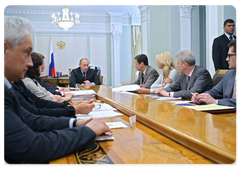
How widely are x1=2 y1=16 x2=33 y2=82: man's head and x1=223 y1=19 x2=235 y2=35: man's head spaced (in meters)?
3.70

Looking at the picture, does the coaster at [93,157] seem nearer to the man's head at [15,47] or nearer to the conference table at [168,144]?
the conference table at [168,144]

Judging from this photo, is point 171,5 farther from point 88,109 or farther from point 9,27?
point 9,27

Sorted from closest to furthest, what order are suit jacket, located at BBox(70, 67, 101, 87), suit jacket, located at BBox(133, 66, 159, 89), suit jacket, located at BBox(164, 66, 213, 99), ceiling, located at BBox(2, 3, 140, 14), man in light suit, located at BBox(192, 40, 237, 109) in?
man in light suit, located at BBox(192, 40, 237, 109) < suit jacket, located at BBox(164, 66, 213, 99) < suit jacket, located at BBox(133, 66, 159, 89) < suit jacket, located at BBox(70, 67, 101, 87) < ceiling, located at BBox(2, 3, 140, 14)

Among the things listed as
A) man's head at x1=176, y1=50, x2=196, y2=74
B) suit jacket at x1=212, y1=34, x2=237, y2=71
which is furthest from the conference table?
suit jacket at x1=212, y1=34, x2=237, y2=71

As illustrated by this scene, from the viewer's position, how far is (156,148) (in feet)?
3.11

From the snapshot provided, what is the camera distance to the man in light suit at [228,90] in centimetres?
185

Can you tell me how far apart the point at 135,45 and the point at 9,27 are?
995 centimetres

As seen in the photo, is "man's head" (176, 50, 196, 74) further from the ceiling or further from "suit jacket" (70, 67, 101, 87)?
the ceiling

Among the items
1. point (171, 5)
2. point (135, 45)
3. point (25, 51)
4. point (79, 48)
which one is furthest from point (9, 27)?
point (135, 45)

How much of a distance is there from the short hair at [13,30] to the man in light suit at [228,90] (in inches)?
58.7

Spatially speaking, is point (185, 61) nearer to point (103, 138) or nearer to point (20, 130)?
point (103, 138)

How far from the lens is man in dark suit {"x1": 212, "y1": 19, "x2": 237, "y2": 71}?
389 centimetres

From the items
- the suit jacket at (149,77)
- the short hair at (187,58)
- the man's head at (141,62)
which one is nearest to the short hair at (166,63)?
the suit jacket at (149,77)

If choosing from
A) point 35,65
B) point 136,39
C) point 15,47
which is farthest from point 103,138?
point 136,39
